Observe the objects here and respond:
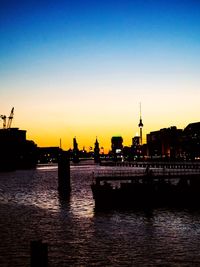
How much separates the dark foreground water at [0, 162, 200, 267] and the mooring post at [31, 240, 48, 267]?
14.0 metres

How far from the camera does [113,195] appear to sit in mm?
67750

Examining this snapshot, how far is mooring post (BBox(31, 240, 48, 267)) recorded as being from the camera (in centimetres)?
1719

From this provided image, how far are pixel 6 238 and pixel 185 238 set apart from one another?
16.9 metres

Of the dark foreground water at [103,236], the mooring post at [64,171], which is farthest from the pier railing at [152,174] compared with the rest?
the dark foreground water at [103,236]

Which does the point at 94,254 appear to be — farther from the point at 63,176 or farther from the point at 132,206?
the point at 63,176

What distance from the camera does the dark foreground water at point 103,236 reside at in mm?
32200

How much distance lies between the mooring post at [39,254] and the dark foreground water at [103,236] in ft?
45.9

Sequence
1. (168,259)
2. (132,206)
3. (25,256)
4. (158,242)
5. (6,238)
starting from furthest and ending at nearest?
1. (132,206)
2. (6,238)
3. (158,242)
4. (25,256)
5. (168,259)

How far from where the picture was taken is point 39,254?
17406 mm

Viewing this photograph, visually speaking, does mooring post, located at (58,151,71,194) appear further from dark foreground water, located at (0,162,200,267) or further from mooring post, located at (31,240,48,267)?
mooring post, located at (31,240,48,267)

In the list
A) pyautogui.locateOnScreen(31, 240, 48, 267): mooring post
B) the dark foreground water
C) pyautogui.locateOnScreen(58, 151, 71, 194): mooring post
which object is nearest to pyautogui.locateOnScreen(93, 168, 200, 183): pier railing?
pyautogui.locateOnScreen(58, 151, 71, 194): mooring post

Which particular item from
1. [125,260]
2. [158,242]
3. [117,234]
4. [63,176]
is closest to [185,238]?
[158,242]

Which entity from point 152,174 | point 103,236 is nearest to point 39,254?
point 103,236

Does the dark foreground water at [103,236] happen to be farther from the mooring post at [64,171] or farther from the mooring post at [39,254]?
the mooring post at [64,171]
